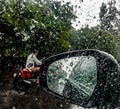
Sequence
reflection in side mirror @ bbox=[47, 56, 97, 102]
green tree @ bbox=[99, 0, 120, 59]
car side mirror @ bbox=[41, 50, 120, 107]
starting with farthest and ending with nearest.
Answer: green tree @ bbox=[99, 0, 120, 59]
reflection in side mirror @ bbox=[47, 56, 97, 102]
car side mirror @ bbox=[41, 50, 120, 107]

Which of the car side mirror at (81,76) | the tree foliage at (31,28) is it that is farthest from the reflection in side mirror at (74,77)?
the tree foliage at (31,28)

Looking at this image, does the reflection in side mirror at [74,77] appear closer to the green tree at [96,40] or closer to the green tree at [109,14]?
the green tree at [96,40]

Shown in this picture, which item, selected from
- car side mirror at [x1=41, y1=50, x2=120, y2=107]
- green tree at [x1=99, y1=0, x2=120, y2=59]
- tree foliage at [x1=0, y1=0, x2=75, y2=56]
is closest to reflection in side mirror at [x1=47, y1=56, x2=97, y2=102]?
car side mirror at [x1=41, y1=50, x2=120, y2=107]

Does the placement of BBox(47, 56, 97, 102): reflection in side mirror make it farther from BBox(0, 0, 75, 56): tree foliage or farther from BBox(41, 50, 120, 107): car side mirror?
BBox(0, 0, 75, 56): tree foliage

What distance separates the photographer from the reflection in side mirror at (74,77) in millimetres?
1703

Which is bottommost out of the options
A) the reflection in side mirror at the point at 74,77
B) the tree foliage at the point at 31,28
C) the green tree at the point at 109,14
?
the reflection in side mirror at the point at 74,77

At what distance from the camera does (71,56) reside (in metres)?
1.88

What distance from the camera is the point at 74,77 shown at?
194cm

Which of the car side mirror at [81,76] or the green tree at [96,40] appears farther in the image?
the green tree at [96,40]

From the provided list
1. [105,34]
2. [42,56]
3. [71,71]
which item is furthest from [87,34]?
[71,71]

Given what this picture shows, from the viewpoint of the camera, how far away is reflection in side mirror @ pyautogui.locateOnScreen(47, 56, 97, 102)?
67.1 inches

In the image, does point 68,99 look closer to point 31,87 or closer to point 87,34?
point 31,87

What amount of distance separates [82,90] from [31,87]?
7.40 metres

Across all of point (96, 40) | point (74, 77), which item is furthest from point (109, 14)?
point (74, 77)
